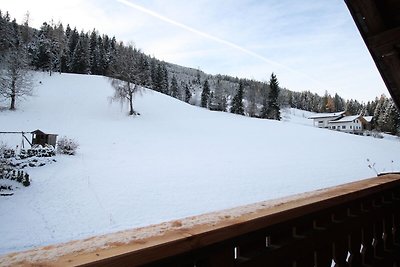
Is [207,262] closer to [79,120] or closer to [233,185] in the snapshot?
[233,185]

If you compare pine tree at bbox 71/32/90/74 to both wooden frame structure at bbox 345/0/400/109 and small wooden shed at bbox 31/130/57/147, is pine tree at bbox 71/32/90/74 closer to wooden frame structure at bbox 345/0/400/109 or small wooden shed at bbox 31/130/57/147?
small wooden shed at bbox 31/130/57/147

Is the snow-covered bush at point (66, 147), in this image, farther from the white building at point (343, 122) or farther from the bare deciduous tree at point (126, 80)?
the white building at point (343, 122)

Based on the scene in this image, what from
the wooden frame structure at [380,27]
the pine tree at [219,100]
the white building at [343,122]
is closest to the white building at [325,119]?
the white building at [343,122]

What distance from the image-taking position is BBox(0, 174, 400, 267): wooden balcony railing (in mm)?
754

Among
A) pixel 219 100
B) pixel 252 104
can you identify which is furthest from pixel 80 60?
pixel 252 104

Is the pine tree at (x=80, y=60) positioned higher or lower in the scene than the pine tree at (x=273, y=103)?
higher

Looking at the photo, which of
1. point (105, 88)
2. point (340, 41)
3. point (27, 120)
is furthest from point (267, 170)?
point (105, 88)

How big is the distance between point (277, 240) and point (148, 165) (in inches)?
601

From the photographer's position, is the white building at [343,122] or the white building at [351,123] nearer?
the white building at [351,123]

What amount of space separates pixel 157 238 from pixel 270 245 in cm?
56

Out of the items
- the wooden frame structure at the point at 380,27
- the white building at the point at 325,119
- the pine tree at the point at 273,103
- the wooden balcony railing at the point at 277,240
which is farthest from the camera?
the white building at the point at 325,119

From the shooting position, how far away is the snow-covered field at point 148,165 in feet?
27.8

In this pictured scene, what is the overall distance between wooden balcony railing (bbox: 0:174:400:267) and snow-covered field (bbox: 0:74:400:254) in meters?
6.29

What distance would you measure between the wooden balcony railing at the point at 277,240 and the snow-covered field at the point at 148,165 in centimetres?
629
